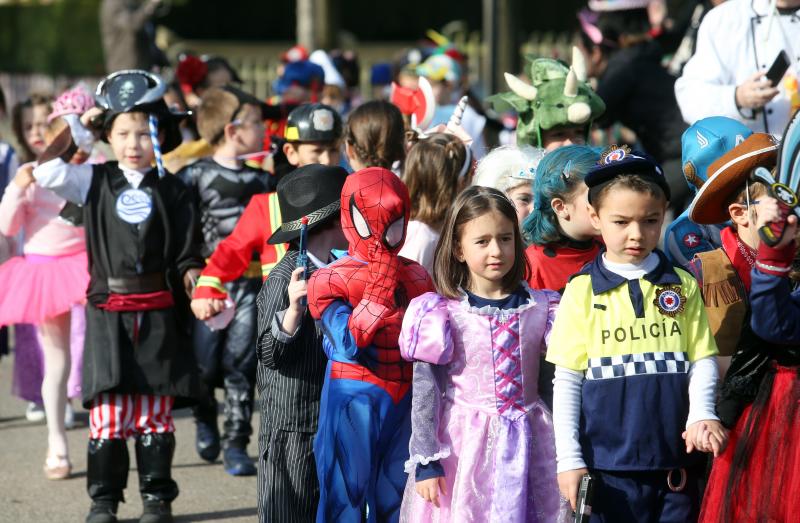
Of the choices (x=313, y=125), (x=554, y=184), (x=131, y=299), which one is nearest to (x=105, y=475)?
(x=131, y=299)

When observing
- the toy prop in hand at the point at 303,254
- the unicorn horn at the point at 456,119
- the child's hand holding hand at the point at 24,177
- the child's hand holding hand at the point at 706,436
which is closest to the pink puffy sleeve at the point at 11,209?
the child's hand holding hand at the point at 24,177

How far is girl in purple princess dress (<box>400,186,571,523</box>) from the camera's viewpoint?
4148mm

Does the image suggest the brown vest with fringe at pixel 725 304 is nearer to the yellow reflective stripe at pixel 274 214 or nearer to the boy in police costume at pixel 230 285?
the yellow reflective stripe at pixel 274 214

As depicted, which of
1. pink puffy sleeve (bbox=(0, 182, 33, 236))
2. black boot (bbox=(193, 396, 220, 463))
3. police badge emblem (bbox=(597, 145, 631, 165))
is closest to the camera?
police badge emblem (bbox=(597, 145, 631, 165))

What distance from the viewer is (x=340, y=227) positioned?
4.96m

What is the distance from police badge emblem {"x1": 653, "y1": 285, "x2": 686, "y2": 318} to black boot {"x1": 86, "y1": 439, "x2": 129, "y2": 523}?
2.93 m

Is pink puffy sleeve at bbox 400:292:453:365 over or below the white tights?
over

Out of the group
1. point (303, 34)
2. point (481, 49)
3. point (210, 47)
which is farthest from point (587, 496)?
point (210, 47)

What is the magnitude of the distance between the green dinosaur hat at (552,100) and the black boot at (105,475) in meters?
2.35

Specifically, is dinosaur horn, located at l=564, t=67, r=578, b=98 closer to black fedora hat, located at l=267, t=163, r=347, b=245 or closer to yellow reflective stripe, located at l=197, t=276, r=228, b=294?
black fedora hat, located at l=267, t=163, r=347, b=245

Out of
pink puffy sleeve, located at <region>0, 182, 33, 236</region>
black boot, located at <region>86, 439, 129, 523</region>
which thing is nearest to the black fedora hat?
black boot, located at <region>86, 439, 129, 523</region>

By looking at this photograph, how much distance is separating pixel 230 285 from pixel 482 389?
307 centimetres

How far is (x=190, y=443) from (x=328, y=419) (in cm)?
334

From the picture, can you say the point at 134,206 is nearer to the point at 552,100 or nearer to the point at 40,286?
the point at 40,286
